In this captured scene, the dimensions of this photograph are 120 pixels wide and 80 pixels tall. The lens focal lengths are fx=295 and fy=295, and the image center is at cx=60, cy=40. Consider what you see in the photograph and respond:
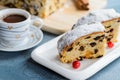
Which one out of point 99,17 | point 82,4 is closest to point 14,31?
point 99,17

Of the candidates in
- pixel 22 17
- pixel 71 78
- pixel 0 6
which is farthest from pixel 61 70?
pixel 0 6

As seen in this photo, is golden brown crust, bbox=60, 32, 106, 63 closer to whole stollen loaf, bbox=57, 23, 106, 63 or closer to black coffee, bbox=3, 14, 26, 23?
whole stollen loaf, bbox=57, 23, 106, 63

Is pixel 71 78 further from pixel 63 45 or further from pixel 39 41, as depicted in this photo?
pixel 39 41

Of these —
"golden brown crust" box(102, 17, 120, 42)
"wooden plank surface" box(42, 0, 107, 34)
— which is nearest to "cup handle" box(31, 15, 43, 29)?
"wooden plank surface" box(42, 0, 107, 34)

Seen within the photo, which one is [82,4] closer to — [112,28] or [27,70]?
[112,28]

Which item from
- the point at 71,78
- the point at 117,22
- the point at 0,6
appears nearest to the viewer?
the point at 71,78
